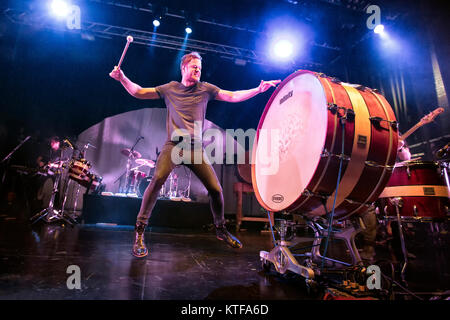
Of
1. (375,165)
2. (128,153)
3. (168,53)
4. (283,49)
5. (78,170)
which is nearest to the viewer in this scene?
(375,165)

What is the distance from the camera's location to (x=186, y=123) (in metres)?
2.49

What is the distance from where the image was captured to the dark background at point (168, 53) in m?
6.27

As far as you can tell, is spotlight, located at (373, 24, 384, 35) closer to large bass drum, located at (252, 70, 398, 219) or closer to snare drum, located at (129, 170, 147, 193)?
→ large bass drum, located at (252, 70, 398, 219)

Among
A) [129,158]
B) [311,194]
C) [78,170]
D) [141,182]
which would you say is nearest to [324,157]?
[311,194]

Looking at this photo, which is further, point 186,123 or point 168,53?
point 168,53

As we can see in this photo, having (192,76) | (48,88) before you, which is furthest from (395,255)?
(48,88)

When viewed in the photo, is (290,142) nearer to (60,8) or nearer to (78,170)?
(78,170)

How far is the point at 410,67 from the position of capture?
653cm

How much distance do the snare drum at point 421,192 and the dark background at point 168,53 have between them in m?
4.54

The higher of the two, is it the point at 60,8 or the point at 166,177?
the point at 60,8

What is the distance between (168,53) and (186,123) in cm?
627

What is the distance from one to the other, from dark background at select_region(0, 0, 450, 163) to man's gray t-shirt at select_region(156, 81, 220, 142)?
4.95 meters

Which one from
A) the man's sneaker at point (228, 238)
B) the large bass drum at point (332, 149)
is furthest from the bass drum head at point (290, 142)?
the man's sneaker at point (228, 238)
